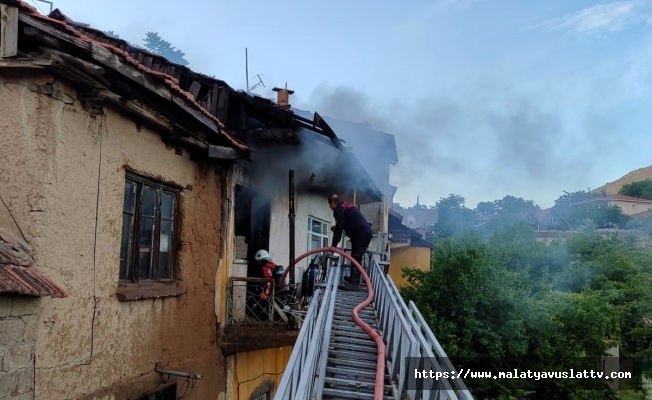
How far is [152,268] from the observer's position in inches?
256

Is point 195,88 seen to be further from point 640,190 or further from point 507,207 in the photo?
point 640,190

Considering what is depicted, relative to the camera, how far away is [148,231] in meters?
6.48

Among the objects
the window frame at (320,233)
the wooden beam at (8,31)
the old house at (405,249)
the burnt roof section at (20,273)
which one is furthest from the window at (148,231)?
the old house at (405,249)

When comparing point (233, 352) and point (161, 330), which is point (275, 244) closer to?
point (233, 352)

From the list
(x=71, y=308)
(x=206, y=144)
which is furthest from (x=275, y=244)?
(x=71, y=308)

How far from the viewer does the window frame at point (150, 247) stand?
5.92m

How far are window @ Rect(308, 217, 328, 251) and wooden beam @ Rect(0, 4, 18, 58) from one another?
8929 mm

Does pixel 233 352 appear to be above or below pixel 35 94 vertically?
below

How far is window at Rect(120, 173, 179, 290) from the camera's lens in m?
6.02

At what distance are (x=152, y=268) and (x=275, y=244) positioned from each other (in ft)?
13.8

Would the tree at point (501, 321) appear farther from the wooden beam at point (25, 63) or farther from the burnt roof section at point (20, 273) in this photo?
the wooden beam at point (25, 63)

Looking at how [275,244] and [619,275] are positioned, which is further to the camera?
[619,275]

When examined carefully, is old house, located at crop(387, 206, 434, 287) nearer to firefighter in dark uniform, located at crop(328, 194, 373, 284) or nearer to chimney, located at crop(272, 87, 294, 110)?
chimney, located at crop(272, 87, 294, 110)

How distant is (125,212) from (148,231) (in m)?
0.59
